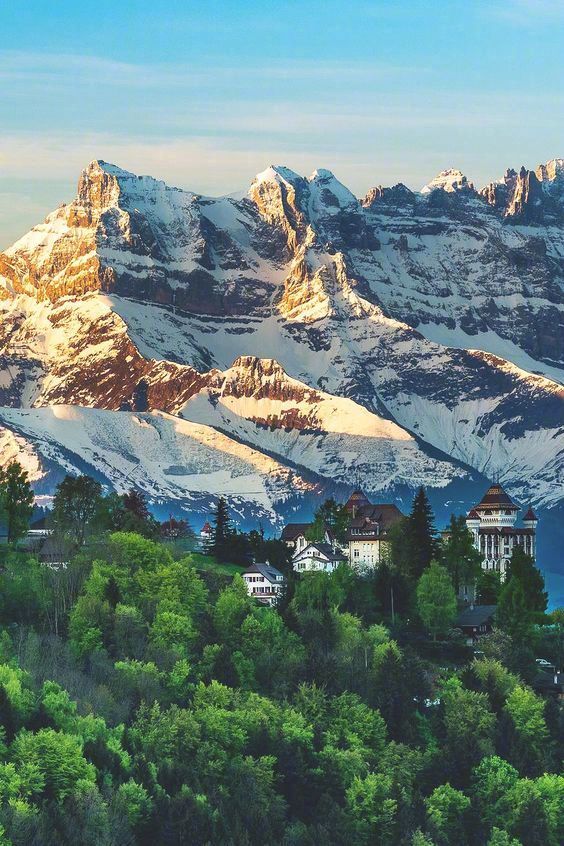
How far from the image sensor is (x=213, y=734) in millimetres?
164375

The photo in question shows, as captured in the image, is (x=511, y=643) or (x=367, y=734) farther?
(x=511, y=643)

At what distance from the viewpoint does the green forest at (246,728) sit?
148 metres

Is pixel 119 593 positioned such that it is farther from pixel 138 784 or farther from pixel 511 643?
pixel 138 784

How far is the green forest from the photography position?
14850 cm

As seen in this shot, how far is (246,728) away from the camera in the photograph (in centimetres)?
16688

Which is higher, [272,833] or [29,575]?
[29,575]

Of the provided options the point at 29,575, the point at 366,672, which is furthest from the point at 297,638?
the point at 29,575

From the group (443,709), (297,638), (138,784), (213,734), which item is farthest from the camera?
(297,638)

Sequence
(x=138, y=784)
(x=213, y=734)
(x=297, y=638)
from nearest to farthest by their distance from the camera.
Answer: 1. (x=138, y=784)
2. (x=213, y=734)
3. (x=297, y=638)

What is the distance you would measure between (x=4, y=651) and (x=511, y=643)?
4409 cm

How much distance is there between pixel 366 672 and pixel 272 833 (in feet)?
119

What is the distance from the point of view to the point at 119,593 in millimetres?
195375

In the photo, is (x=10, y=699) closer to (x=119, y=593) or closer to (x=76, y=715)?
(x=76, y=715)

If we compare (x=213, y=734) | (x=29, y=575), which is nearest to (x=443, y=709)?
(x=213, y=734)
